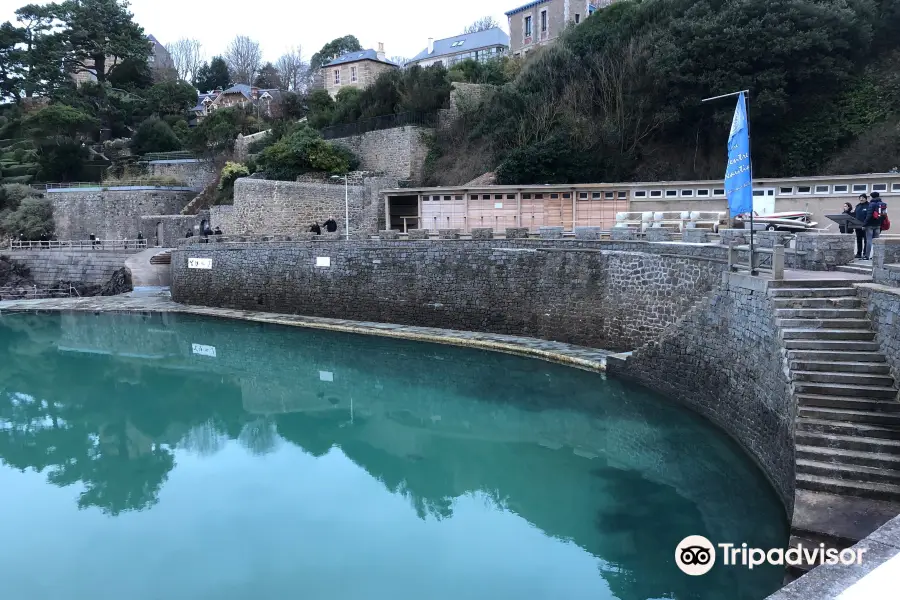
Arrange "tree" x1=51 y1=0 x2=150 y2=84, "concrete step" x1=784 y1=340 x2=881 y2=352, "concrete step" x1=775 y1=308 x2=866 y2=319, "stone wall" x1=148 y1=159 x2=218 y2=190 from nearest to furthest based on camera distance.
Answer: "concrete step" x1=784 y1=340 x2=881 y2=352 → "concrete step" x1=775 y1=308 x2=866 y2=319 → "stone wall" x1=148 y1=159 x2=218 y2=190 → "tree" x1=51 y1=0 x2=150 y2=84

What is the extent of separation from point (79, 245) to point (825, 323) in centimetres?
3290

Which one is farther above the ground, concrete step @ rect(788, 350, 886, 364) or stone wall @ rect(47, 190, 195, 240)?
stone wall @ rect(47, 190, 195, 240)

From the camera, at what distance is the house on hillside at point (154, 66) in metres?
44.2

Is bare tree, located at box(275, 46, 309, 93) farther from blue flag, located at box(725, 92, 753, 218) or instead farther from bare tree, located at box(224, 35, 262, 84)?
blue flag, located at box(725, 92, 753, 218)

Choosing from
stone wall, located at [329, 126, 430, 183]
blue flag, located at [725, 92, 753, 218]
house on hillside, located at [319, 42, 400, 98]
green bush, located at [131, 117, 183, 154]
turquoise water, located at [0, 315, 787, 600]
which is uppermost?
house on hillside, located at [319, 42, 400, 98]

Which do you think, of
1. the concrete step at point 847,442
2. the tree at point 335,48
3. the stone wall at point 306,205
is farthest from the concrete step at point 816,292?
the tree at point 335,48

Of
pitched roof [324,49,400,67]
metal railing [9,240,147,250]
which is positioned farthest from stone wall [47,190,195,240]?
pitched roof [324,49,400,67]

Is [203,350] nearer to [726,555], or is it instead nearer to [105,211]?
[726,555]

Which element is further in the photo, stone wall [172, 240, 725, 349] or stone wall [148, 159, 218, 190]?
stone wall [148, 159, 218, 190]

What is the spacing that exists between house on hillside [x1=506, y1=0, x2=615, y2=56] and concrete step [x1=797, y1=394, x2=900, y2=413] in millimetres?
33028

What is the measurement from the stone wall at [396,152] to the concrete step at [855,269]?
20.9 metres

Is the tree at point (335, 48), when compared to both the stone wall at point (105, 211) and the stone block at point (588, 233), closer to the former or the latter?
the stone wall at point (105, 211)

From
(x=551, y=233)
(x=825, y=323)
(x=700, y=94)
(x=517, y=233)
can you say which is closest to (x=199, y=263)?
(x=517, y=233)

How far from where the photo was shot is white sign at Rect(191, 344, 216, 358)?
18297mm
